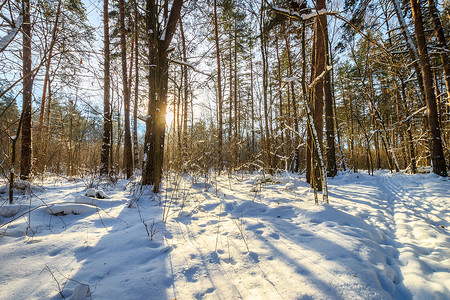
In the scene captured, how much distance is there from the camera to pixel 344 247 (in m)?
1.51

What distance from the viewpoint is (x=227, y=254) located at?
59.5 inches

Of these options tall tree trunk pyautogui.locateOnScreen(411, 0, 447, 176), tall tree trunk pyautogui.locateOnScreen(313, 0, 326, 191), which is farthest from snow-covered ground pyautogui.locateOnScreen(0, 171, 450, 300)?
tall tree trunk pyautogui.locateOnScreen(411, 0, 447, 176)

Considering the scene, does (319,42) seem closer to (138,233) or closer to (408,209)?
(408,209)

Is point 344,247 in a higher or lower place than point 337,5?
lower

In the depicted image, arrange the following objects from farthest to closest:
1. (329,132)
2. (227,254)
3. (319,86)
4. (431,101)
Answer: (329,132) < (431,101) < (319,86) < (227,254)

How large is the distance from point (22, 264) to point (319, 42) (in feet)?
16.6

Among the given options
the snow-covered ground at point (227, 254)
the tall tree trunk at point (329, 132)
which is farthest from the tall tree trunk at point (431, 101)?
the snow-covered ground at point (227, 254)

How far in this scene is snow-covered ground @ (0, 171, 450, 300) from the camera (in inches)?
42.2

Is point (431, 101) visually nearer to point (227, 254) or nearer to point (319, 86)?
point (319, 86)

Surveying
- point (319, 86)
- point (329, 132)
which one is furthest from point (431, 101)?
point (319, 86)

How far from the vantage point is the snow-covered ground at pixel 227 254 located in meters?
1.07

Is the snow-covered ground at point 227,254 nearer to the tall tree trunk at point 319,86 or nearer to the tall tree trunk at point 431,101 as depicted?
the tall tree trunk at point 319,86

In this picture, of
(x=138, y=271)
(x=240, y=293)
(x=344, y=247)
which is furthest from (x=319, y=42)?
(x=138, y=271)

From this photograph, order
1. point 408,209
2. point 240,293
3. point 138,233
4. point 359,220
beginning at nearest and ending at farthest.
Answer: point 240,293, point 138,233, point 359,220, point 408,209
